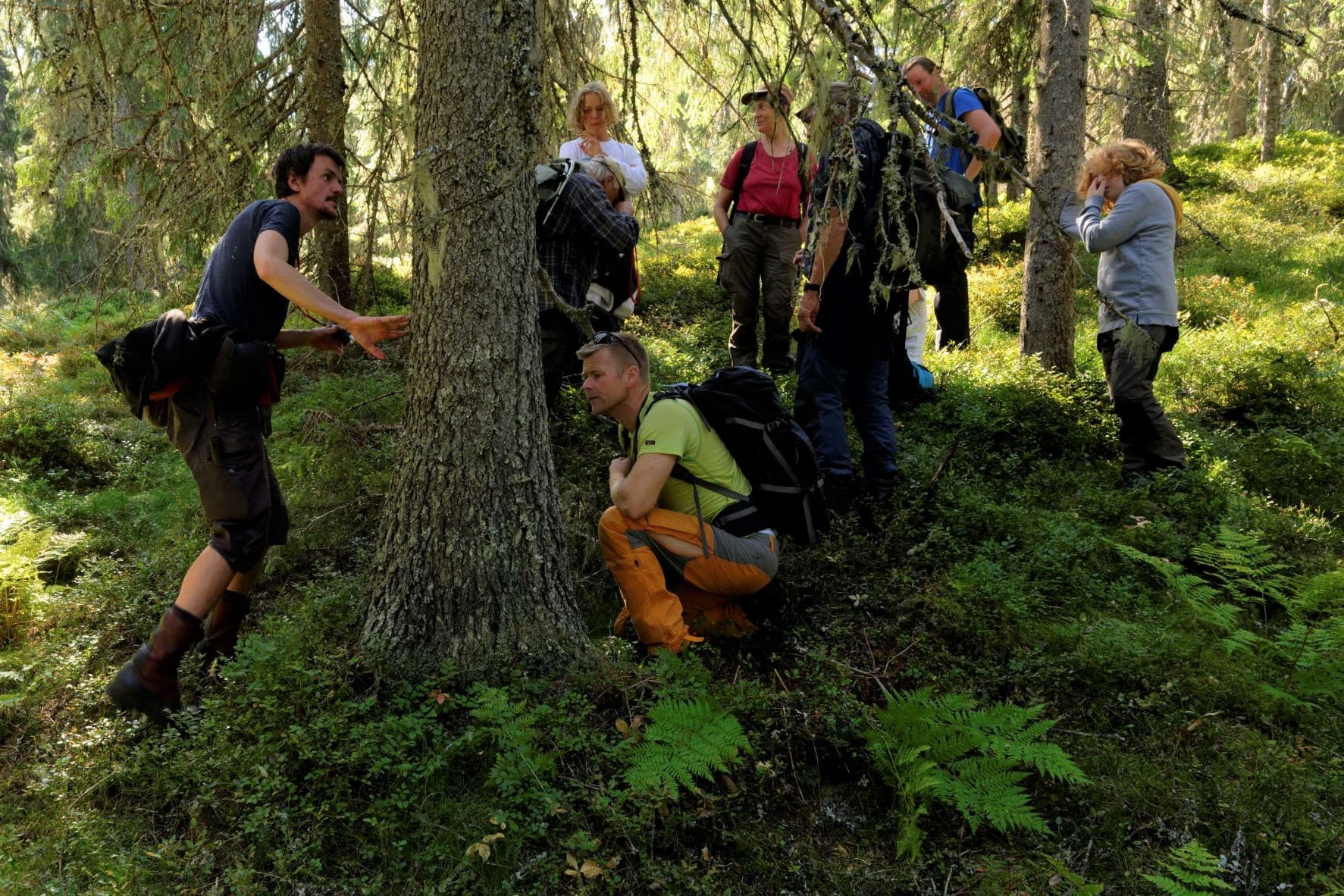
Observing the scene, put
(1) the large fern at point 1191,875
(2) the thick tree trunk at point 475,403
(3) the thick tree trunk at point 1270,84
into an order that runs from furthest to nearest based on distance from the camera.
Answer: (3) the thick tree trunk at point 1270,84, (2) the thick tree trunk at point 475,403, (1) the large fern at point 1191,875

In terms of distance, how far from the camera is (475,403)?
334 cm

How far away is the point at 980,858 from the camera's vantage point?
2.88 m

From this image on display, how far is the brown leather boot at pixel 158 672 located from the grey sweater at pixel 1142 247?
5626 mm

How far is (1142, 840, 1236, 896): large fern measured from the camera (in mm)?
2477

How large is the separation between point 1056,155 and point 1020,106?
195 inches

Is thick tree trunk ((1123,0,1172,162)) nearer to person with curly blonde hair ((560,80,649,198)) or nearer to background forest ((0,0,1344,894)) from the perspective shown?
background forest ((0,0,1344,894))

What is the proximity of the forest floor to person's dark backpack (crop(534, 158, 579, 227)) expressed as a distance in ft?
4.97

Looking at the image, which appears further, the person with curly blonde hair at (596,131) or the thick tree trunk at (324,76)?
the thick tree trunk at (324,76)

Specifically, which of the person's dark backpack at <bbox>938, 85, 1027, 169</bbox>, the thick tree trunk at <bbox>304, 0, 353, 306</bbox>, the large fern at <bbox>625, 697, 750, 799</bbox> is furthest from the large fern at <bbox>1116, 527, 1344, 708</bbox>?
the thick tree trunk at <bbox>304, 0, 353, 306</bbox>

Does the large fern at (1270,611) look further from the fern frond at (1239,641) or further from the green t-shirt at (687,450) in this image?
the green t-shirt at (687,450)

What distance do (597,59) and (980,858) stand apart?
20.6 ft

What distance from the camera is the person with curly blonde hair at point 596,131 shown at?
534cm

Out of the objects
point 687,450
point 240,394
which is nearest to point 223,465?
point 240,394

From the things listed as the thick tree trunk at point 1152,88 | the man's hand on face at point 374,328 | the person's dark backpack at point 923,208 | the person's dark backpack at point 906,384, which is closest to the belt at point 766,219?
the person's dark backpack at point 923,208
